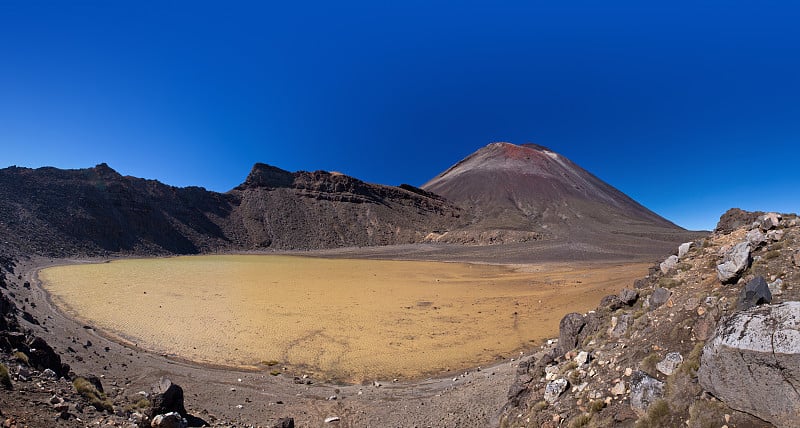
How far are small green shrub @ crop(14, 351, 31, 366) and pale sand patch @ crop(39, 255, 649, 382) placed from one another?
21.0ft

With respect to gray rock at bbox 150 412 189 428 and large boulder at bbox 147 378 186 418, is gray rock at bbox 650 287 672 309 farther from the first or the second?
large boulder at bbox 147 378 186 418

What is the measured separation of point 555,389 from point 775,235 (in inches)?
175

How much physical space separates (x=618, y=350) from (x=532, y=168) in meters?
141

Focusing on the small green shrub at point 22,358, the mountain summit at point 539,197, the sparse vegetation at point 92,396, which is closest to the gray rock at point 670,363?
the sparse vegetation at point 92,396

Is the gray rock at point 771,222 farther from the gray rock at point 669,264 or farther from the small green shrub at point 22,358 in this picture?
the small green shrub at point 22,358

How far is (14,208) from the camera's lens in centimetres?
5597

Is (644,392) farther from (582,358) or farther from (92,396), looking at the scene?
(92,396)

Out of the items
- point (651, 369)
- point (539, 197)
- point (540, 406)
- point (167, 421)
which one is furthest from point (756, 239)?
point (539, 197)

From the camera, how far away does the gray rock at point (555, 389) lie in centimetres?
625

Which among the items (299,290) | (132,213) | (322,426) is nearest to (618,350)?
(322,426)

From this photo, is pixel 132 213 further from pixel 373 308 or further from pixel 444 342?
pixel 444 342

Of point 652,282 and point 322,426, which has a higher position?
point 652,282

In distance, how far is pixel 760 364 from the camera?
3.54 m

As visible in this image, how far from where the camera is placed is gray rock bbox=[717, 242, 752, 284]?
574 centimetres
